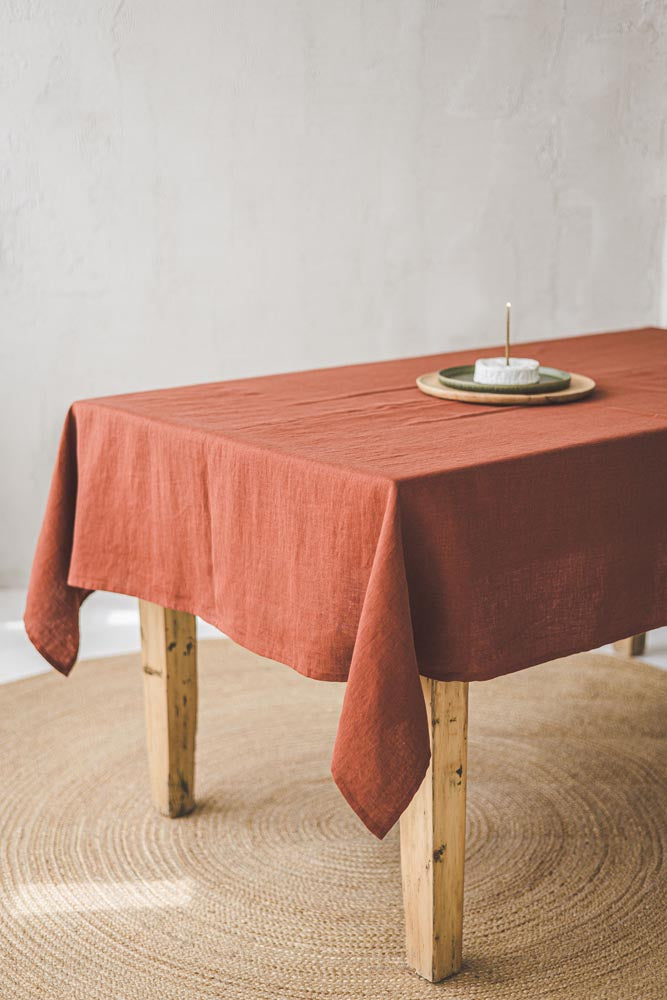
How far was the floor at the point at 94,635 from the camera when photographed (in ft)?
9.64

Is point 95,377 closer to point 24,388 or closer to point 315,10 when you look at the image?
point 24,388

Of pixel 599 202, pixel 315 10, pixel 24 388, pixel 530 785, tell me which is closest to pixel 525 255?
pixel 599 202

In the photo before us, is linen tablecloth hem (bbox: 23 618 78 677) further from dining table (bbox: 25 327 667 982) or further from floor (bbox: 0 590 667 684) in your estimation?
floor (bbox: 0 590 667 684)

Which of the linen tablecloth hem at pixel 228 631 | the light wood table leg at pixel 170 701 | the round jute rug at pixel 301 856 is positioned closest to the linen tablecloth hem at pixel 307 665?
the linen tablecloth hem at pixel 228 631

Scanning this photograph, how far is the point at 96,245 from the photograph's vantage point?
11.4ft

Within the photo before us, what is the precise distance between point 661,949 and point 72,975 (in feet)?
2.80

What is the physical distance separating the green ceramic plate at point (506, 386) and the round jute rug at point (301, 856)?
78 cm

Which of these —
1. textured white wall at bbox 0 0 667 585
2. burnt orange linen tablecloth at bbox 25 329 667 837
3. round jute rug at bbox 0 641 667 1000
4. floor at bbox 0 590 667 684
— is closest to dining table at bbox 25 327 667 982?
burnt orange linen tablecloth at bbox 25 329 667 837

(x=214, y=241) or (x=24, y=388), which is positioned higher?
(x=214, y=241)

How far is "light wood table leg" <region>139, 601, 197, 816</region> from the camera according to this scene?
2.01 metres

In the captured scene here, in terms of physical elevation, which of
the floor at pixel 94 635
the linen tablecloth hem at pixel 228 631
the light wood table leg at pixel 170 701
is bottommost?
the floor at pixel 94 635

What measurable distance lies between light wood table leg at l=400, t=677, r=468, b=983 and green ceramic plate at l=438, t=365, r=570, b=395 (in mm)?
541

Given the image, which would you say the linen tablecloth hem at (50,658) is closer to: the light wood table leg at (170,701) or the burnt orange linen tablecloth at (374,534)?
the burnt orange linen tablecloth at (374,534)

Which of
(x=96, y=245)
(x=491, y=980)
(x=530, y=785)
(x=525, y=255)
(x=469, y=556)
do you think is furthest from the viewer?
(x=525, y=255)
